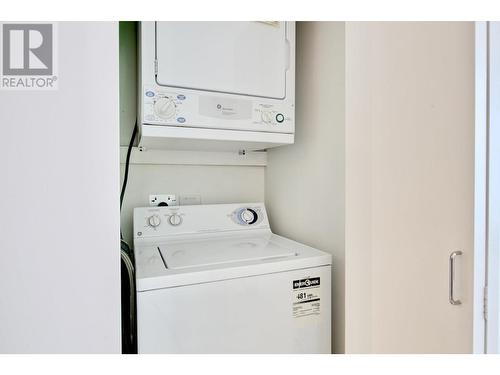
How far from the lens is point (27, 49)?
1.61ft

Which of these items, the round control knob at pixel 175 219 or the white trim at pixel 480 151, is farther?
the round control knob at pixel 175 219

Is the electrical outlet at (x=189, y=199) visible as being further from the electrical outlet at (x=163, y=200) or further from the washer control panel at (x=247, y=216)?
the washer control panel at (x=247, y=216)

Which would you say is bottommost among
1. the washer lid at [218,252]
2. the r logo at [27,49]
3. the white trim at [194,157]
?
the washer lid at [218,252]

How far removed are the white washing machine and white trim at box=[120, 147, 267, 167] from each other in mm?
→ 376

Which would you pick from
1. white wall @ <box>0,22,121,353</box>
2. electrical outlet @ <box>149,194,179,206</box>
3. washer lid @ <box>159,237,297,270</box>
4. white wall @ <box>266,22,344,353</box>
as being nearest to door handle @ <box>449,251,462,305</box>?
white wall @ <box>266,22,344,353</box>

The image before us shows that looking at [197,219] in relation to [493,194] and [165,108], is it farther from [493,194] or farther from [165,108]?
[493,194]

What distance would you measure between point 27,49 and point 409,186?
1137 mm

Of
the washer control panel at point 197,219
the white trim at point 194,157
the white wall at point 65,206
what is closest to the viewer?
the white wall at point 65,206

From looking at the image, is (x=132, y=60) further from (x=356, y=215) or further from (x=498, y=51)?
(x=498, y=51)

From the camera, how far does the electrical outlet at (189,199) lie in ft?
4.98

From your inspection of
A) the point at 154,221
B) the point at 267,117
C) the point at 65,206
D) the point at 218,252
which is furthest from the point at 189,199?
the point at 65,206

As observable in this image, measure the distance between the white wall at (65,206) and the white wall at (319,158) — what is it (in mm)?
851

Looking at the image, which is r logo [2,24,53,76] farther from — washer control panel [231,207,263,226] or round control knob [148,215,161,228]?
washer control panel [231,207,263,226]

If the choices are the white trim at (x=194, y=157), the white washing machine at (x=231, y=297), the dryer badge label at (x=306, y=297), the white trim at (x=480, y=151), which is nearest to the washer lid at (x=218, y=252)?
the white washing machine at (x=231, y=297)
